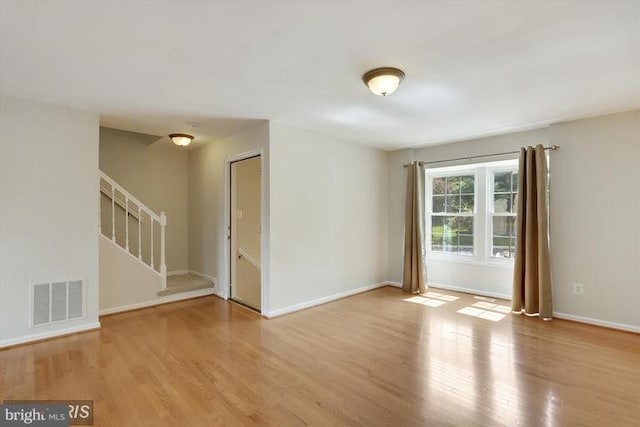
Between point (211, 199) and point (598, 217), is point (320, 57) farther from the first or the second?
point (598, 217)

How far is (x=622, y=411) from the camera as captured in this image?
211cm

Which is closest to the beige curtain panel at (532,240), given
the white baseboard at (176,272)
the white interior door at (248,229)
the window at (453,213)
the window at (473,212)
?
the window at (473,212)

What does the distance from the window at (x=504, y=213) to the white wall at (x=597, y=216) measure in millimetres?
718

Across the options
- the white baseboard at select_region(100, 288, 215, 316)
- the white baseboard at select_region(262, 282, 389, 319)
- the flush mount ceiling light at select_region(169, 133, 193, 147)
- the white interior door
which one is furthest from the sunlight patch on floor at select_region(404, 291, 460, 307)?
the flush mount ceiling light at select_region(169, 133, 193, 147)

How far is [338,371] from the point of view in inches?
104

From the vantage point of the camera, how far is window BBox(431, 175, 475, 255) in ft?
17.2

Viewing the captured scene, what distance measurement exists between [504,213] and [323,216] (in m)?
2.81

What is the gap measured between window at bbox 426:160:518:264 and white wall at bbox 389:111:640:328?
73 cm

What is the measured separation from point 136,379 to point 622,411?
3.50 metres

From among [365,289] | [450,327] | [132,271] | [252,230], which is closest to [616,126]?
[450,327]

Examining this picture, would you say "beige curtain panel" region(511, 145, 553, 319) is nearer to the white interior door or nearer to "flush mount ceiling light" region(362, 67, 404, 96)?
"flush mount ceiling light" region(362, 67, 404, 96)

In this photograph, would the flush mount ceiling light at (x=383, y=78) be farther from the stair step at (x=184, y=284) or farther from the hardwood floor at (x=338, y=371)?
the stair step at (x=184, y=284)

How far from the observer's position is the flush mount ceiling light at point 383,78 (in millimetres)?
2492

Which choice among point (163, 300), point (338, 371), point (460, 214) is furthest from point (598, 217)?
point (163, 300)
